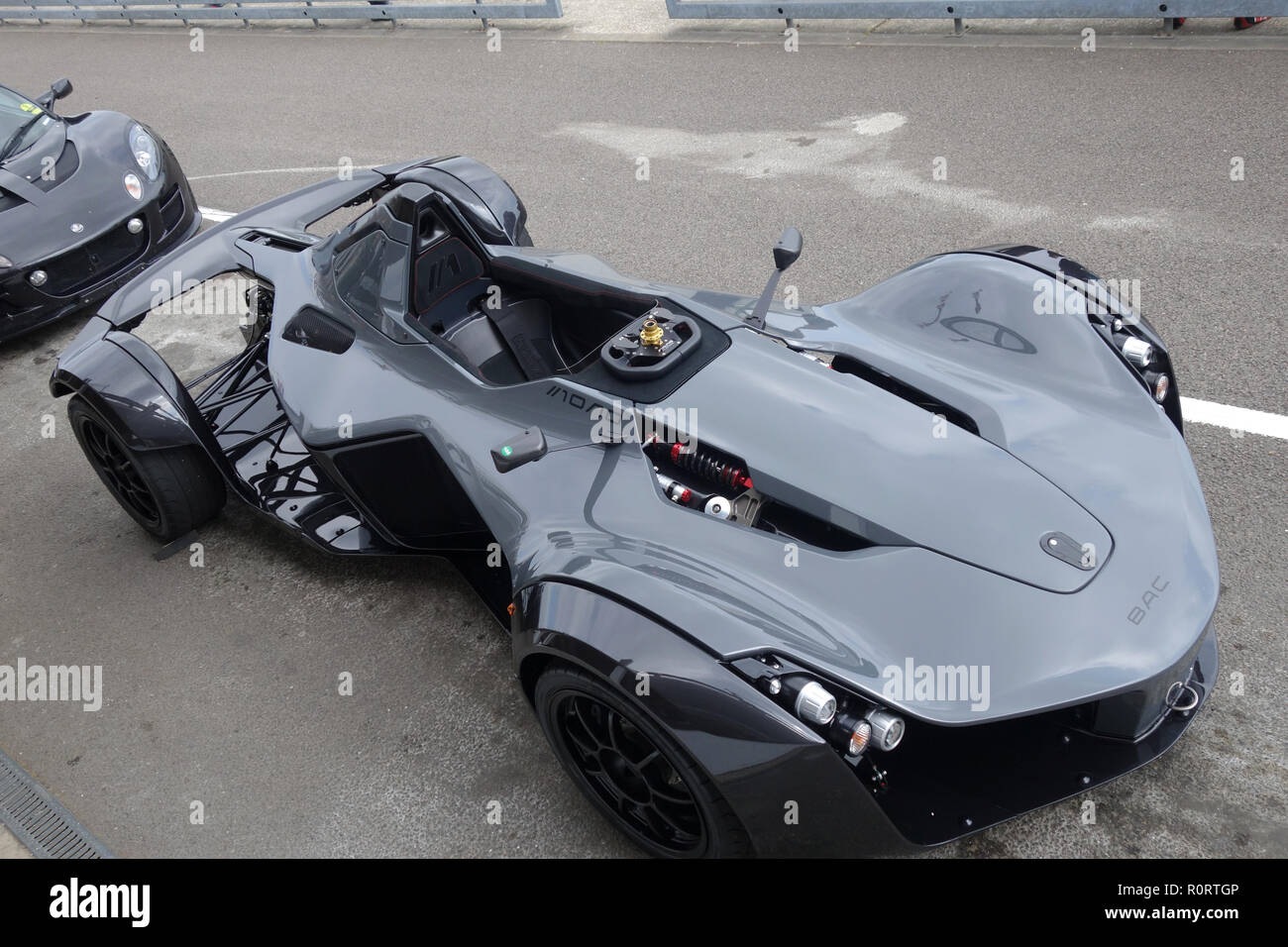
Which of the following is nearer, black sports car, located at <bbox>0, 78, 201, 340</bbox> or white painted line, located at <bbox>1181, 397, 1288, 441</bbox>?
white painted line, located at <bbox>1181, 397, 1288, 441</bbox>

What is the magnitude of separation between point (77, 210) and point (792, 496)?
5.42 m

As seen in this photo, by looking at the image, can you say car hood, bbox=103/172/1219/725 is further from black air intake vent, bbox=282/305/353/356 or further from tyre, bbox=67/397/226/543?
tyre, bbox=67/397/226/543

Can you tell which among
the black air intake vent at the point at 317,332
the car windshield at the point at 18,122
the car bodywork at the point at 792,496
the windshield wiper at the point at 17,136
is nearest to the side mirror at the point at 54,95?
the car windshield at the point at 18,122

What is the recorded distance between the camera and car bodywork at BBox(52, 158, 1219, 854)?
8.16ft

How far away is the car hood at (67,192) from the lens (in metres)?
6.16

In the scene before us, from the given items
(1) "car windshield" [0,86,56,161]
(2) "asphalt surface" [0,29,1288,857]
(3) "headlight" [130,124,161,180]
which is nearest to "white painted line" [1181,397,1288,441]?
A: (2) "asphalt surface" [0,29,1288,857]

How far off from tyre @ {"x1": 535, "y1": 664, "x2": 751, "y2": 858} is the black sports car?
4972 mm

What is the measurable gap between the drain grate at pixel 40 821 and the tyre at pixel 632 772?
64.7 inches

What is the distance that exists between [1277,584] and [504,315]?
2883 mm

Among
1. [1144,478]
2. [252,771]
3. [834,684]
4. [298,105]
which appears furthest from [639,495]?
[298,105]

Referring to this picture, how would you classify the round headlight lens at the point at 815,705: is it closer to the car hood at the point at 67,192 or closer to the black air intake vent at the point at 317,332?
the black air intake vent at the point at 317,332

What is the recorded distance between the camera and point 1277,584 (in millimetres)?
3461

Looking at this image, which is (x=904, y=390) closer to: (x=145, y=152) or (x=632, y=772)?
(x=632, y=772)
